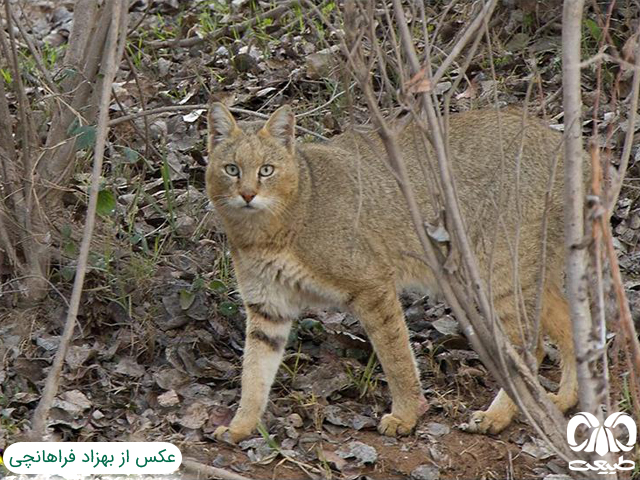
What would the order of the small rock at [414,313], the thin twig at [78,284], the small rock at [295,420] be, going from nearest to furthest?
the thin twig at [78,284]
the small rock at [295,420]
the small rock at [414,313]

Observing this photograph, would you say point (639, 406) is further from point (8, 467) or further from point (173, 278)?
point (173, 278)

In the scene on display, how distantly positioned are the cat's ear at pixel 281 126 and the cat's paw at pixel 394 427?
145cm

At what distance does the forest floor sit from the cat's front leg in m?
0.09

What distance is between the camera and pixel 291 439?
17.5 ft

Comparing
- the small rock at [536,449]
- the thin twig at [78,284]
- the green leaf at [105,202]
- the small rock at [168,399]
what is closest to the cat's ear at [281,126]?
the green leaf at [105,202]

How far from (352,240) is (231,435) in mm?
1120

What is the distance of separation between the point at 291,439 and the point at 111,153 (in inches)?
108

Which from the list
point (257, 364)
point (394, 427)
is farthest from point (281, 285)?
point (394, 427)

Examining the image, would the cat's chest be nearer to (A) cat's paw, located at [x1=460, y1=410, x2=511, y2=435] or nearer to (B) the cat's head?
(B) the cat's head

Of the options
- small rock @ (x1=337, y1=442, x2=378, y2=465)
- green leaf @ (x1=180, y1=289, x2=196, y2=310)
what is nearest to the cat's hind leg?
small rock @ (x1=337, y1=442, x2=378, y2=465)

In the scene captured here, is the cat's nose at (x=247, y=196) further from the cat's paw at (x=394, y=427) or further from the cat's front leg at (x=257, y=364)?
the cat's paw at (x=394, y=427)

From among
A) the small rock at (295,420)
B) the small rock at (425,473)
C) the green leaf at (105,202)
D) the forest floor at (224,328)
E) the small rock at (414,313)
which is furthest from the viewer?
the small rock at (414,313)

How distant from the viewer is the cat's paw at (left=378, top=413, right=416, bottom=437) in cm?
539

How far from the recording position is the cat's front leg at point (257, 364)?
212 inches
